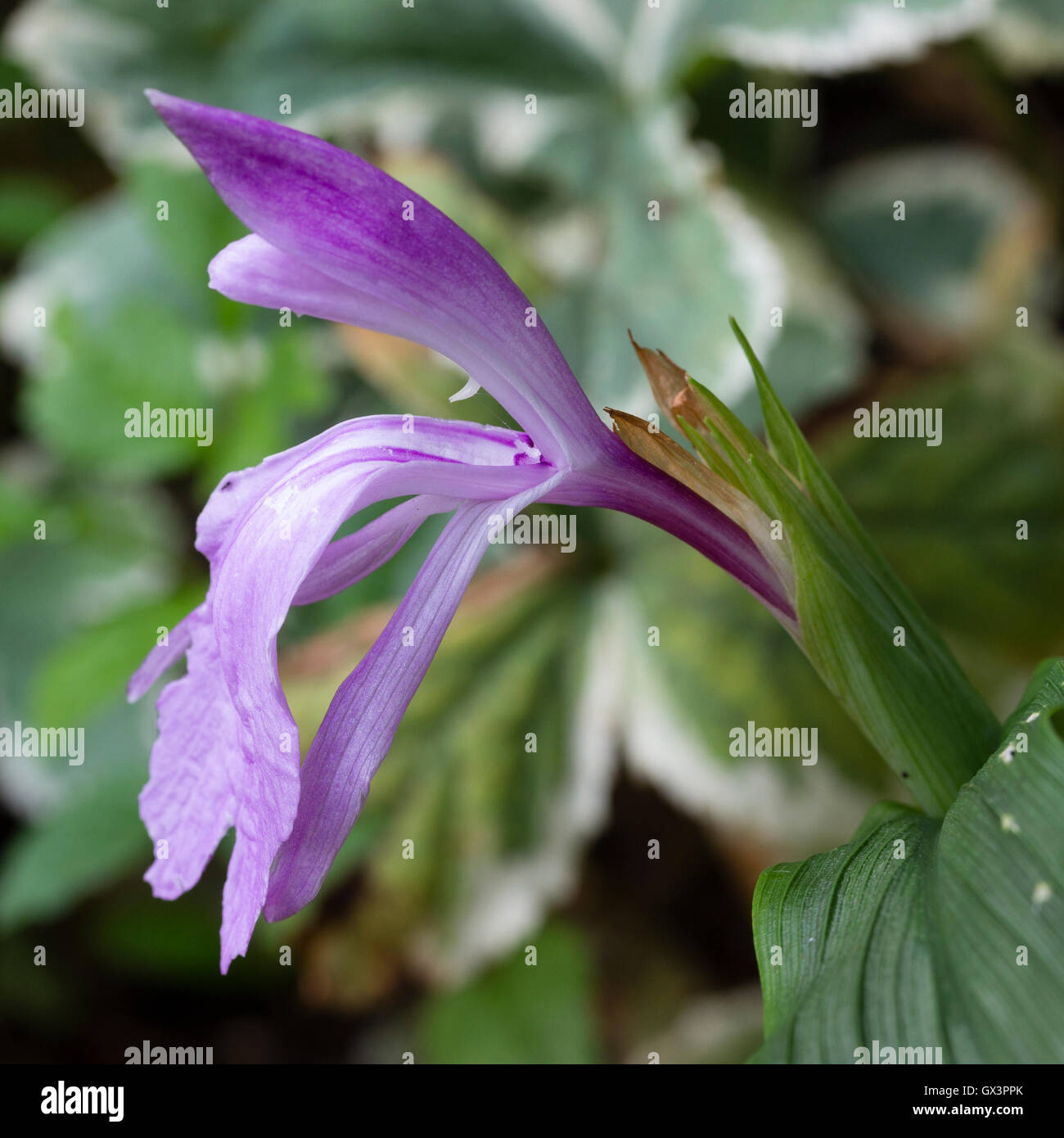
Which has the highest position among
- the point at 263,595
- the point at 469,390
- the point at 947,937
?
the point at 469,390

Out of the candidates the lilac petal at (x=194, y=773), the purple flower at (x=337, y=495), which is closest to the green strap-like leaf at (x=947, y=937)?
the purple flower at (x=337, y=495)

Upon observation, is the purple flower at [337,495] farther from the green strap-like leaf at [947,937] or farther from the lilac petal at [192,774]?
the green strap-like leaf at [947,937]

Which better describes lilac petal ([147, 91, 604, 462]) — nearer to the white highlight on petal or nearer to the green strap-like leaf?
the white highlight on petal

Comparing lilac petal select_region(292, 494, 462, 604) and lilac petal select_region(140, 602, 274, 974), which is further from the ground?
lilac petal select_region(292, 494, 462, 604)

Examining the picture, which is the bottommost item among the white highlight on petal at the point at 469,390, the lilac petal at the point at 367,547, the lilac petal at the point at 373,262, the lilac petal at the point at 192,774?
the lilac petal at the point at 192,774

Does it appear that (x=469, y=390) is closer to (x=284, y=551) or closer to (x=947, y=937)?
(x=284, y=551)

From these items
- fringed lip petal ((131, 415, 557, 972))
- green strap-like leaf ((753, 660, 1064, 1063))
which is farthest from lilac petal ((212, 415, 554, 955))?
green strap-like leaf ((753, 660, 1064, 1063))

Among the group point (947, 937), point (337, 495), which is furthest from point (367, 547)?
point (947, 937)
